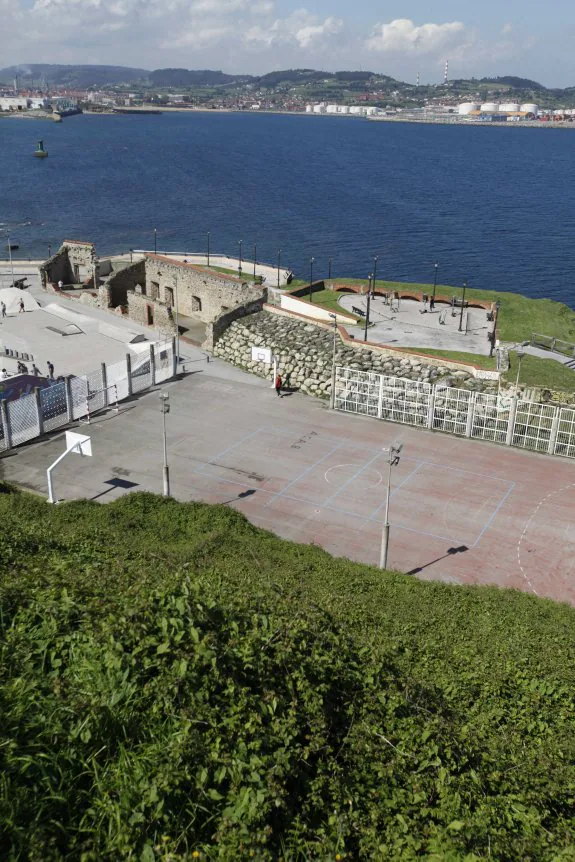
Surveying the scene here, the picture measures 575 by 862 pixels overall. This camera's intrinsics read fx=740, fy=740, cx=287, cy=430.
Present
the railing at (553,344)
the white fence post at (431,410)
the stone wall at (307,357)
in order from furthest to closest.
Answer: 1. the railing at (553,344)
2. the stone wall at (307,357)
3. the white fence post at (431,410)

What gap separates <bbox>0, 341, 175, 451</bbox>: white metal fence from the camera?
3011 centimetres

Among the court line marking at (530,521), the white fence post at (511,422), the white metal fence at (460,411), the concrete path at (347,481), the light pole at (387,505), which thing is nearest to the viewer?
the light pole at (387,505)

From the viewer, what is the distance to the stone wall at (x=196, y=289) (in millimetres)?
48312

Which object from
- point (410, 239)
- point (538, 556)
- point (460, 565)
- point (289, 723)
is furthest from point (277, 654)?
point (410, 239)

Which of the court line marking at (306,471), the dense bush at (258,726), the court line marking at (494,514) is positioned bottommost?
the court line marking at (494,514)

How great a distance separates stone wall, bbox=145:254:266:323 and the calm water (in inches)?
1141

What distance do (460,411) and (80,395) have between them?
16.9 m

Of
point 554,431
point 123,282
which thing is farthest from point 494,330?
point 123,282

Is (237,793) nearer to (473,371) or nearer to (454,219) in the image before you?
(473,371)

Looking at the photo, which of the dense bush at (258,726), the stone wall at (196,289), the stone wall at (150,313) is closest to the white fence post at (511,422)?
the dense bush at (258,726)

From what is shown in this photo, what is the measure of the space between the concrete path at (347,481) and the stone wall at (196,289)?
14.6 meters

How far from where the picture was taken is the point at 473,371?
119 feet

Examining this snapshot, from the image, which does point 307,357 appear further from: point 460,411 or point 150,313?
point 150,313

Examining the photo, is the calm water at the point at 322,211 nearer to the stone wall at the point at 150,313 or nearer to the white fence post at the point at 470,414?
the stone wall at the point at 150,313
